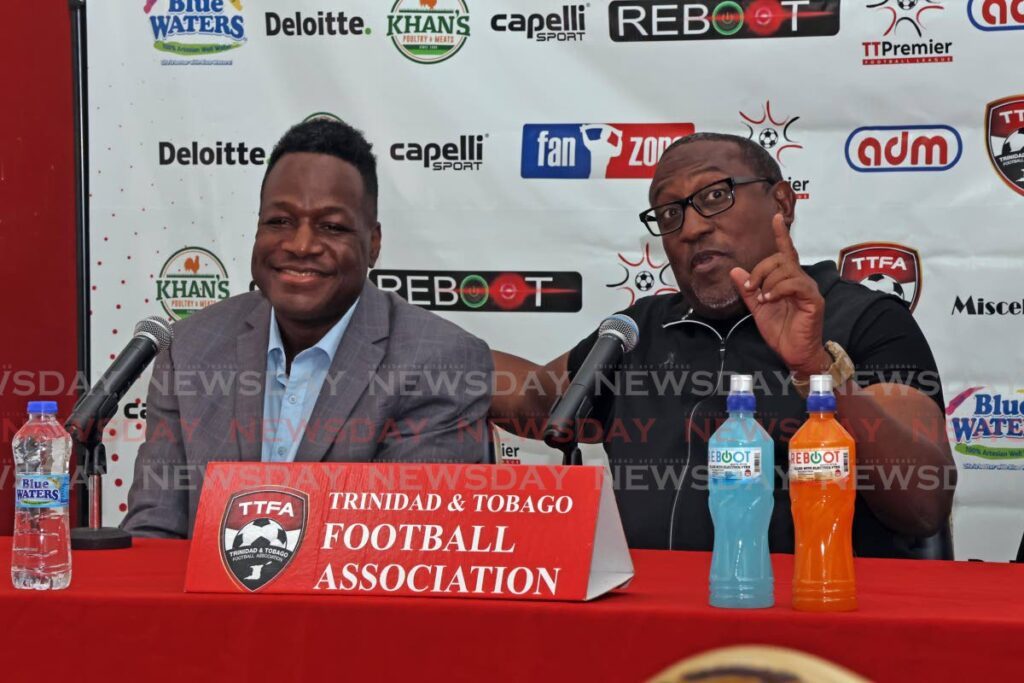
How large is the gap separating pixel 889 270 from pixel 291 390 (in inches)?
53.7

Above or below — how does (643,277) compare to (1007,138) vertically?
below

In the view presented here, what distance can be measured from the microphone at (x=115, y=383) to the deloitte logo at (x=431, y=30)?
1102 millimetres

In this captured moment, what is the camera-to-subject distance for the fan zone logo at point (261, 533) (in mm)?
1284

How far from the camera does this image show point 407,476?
134cm

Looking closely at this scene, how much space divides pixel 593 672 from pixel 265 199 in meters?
1.79

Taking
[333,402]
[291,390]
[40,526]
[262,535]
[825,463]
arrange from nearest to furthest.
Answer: [825,463] → [262,535] → [40,526] → [333,402] → [291,390]

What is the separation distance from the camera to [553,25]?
8.96ft

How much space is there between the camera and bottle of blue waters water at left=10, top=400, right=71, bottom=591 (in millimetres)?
1353

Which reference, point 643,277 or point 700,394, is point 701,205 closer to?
point 643,277

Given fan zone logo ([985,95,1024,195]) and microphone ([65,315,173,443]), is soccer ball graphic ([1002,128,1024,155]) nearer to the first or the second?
fan zone logo ([985,95,1024,195])

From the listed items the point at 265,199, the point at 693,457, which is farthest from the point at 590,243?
the point at 265,199

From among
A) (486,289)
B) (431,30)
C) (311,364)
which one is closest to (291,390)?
(311,364)

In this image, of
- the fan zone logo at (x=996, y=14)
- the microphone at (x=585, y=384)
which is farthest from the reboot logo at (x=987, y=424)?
the microphone at (x=585, y=384)

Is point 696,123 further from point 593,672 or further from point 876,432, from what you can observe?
point 593,672
